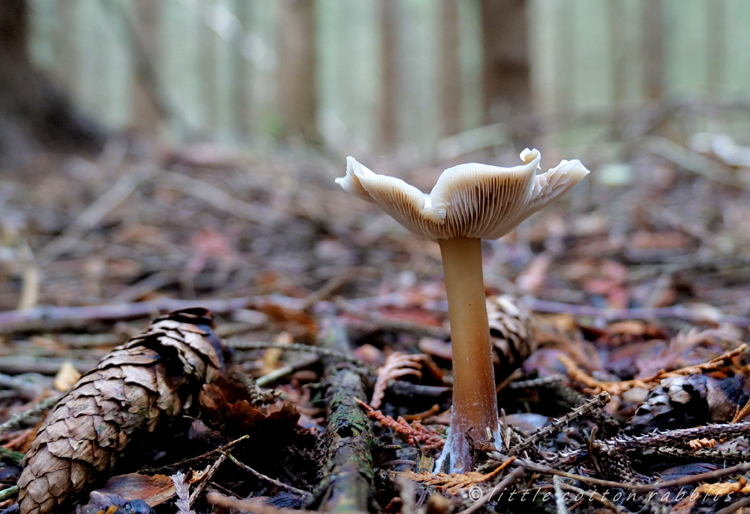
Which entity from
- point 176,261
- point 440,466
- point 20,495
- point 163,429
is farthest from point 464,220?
point 176,261

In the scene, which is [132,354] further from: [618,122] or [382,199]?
[618,122]

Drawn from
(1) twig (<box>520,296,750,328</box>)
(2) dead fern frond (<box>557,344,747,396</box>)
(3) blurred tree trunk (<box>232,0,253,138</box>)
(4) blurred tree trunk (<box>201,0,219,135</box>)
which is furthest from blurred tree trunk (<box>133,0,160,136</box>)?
(4) blurred tree trunk (<box>201,0,219,135</box>)

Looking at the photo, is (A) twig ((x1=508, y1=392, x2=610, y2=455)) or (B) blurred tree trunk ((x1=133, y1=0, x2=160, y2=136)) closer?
(A) twig ((x1=508, y1=392, x2=610, y2=455))

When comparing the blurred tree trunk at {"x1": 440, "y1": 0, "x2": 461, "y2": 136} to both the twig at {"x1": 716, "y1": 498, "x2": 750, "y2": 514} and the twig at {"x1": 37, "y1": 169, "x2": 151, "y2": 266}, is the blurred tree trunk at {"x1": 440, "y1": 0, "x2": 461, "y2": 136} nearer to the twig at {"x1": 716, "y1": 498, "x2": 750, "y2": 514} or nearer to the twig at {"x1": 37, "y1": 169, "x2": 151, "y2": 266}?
the twig at {"x1": 37, "y1": 169, "x2": 151, "y2": 266}

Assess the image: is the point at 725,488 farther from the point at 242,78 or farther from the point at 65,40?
the point at 242,78

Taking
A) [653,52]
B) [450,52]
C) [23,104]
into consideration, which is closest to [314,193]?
[23,104]

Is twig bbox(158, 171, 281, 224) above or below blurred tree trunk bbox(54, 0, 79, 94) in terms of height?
below
